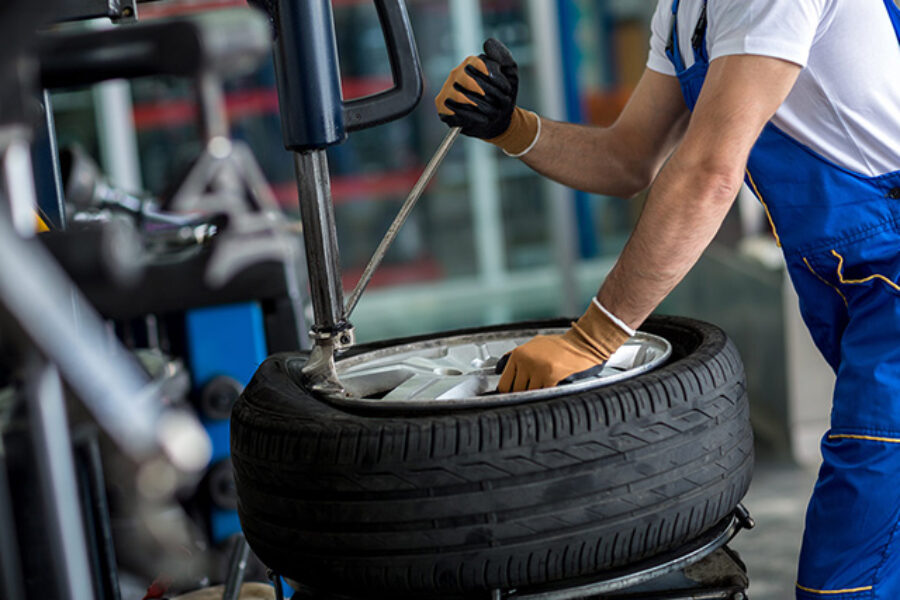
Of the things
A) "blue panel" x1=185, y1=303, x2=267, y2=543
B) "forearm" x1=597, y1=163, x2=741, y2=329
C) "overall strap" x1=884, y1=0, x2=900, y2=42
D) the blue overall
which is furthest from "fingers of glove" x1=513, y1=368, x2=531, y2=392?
"blue panel" x1=185, y1=303, x2=267, y2=543

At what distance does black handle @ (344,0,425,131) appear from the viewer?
0.97m

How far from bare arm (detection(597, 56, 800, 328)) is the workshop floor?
1.38m

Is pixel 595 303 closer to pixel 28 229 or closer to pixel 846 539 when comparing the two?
pixel 846 539

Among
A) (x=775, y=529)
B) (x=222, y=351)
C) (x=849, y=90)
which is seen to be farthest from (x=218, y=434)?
(x=775, y=529)

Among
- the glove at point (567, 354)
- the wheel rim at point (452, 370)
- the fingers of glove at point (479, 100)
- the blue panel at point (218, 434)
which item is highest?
the fingers of glove at point (479, 100)

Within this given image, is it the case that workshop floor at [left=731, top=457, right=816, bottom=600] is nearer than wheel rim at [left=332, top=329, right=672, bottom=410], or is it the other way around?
wheel rim at [left=332, top=329, right=672, bottom=410]

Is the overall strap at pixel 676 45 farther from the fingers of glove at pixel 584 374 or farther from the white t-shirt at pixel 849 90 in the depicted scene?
the fingers of glove at pixel 584 374

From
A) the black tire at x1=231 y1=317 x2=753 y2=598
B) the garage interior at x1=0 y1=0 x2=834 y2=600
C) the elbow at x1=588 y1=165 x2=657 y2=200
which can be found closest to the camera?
the garage interior at x1=0 y1=0 x2=834 y2=600

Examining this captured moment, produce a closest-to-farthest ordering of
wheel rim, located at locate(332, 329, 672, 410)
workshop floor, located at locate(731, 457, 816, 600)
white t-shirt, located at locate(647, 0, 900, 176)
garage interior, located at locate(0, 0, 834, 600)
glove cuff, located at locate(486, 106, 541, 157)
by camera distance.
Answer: garage interior, located at locate(0, 0, 834, 600) < wheel rim, located at locate(332, 329, 672, 410) < white t-shirt, located at locate(647, 0, 900, 176) < glove cuff, located at locate(486, 106, 541, 157) < workshop floor, located at locate(731, 457, 816, 600)

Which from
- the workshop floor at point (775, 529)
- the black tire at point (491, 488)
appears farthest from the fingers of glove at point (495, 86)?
the workshop floor at point (775, 529)

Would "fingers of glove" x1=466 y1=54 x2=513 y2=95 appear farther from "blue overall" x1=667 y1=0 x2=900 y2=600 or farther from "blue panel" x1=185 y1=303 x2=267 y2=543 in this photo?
"blue panel" x1=185 y1=303 x2=267 y2=543

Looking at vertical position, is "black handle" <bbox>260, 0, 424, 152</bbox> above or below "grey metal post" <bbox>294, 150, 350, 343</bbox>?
above

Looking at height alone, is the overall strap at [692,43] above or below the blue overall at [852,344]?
above

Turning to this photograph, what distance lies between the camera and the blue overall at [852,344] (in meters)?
1.14
